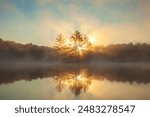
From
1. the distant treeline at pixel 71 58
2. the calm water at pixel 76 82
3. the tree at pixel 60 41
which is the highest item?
the tree at pixel 60 41

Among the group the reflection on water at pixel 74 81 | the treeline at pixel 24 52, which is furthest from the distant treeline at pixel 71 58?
the reflection on water at pixel 74 81

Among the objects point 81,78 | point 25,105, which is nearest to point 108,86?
point 81,78

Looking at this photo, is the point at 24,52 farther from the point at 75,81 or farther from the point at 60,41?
the point at 75,81

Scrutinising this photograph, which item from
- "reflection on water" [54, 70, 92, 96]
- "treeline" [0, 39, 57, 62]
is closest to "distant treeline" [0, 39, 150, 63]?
"treeline" [0, 39, 57, 62]

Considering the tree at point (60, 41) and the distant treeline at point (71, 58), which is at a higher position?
the tree at point (60, 41)

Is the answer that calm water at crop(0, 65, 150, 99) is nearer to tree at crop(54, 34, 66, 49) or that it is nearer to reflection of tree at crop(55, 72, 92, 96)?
reflection of tree at crop(55, 72, 92, 96)

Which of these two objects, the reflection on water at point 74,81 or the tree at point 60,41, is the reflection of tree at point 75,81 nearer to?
the reflection on water at point 74,81

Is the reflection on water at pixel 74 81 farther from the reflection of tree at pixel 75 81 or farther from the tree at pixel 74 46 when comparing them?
the tree at pixel 74 46

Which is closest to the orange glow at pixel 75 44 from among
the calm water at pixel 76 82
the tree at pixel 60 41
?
the tree at pixel 60 41
